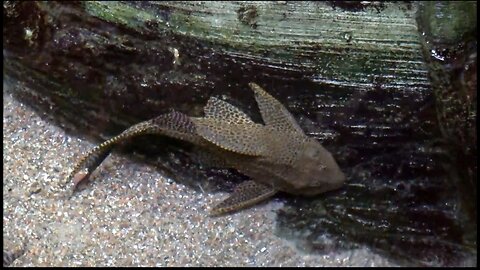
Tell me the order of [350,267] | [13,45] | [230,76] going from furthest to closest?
[13,45]
[230,76]
[350,267]

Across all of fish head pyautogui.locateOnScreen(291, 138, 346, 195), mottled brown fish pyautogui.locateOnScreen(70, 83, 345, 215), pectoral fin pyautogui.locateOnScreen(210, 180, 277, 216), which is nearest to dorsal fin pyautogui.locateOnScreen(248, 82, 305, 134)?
mottled brown fish pyautogui.locateOnScreen(70, 83, 345, 215)

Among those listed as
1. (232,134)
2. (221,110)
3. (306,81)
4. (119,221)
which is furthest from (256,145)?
(119,221)

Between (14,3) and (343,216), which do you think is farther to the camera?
(14,3)

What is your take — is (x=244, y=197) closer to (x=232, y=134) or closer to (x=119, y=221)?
(x=232, y=134)

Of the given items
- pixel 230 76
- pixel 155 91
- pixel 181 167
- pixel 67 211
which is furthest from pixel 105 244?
pixel 230 76

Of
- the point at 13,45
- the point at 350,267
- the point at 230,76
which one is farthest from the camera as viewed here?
the point at 13,45

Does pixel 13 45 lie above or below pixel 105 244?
above

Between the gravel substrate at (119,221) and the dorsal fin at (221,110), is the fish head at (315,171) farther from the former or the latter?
the dorsal fin at (221,110)

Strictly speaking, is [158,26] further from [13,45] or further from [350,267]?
[350,267]
